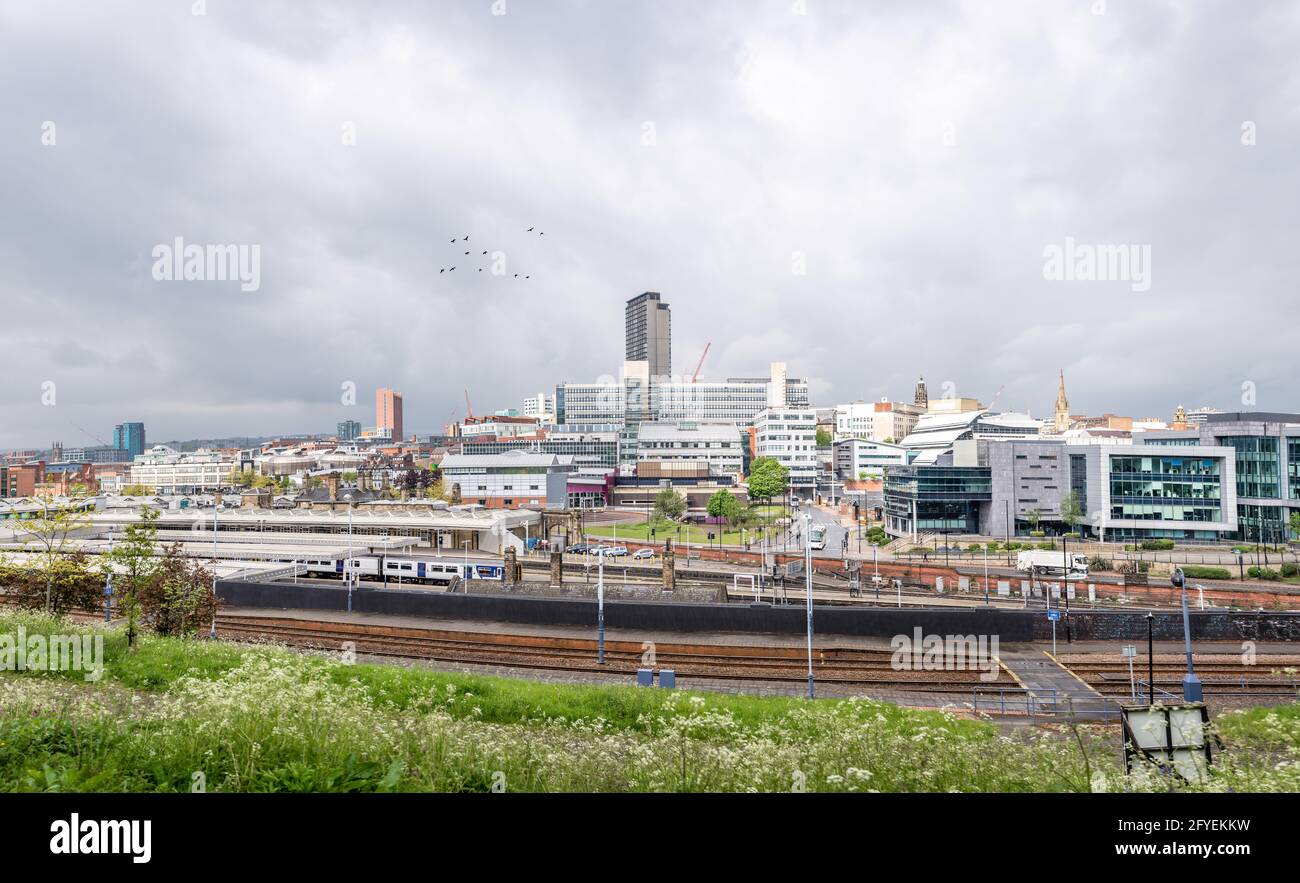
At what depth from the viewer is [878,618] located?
21.8m

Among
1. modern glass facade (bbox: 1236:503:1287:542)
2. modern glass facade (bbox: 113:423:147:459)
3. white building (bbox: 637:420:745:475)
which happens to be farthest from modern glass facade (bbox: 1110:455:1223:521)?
modern glass facade (bbox: 113:423:147:459)

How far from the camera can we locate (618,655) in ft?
68.3

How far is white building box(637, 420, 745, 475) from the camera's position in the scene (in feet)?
317

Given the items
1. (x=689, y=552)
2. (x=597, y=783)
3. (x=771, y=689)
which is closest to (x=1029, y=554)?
A: (x=689, y=552)

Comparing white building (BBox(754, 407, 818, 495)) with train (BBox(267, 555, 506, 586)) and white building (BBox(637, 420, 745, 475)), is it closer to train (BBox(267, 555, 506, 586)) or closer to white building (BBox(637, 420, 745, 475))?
white building (BBox(637, 420, 745, 475))

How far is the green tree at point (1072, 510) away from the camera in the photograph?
51.9 meters

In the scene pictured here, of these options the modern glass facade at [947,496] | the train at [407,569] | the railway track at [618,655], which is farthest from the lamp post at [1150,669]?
the modern glass facade at [947,496]

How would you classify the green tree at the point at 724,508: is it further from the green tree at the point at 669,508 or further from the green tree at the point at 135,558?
the green tree at the point at 135,558

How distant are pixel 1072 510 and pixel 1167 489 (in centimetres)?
879

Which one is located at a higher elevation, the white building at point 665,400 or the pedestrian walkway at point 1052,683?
the white building at point 665,400

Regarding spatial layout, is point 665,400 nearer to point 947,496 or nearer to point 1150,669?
point 947,496

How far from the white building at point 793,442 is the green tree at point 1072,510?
45.2 meters

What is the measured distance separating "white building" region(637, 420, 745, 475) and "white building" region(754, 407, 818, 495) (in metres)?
4.92
